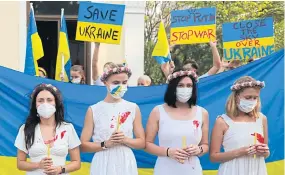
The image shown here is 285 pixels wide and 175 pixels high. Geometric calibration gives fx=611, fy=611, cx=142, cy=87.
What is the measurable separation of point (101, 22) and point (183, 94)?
9.32 ft

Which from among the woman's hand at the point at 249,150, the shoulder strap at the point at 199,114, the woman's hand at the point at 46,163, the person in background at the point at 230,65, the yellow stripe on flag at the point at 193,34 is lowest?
the woman's hand at the point at 46,163

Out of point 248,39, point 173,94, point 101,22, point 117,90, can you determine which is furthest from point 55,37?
point 173,94

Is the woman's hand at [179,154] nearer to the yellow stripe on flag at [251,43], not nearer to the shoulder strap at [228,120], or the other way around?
the shoulder strap at [228,120]

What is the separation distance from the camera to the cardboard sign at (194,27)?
28.8 ft

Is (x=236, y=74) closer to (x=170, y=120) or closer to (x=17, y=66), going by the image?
(x=170, y=120)

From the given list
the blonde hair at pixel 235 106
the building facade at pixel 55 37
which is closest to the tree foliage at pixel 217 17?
the building facade at pixel 55 37

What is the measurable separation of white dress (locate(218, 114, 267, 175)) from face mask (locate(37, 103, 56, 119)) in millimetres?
1627

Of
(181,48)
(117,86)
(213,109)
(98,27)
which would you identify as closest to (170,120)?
(117,86)

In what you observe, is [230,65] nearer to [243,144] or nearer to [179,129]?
[243,144]

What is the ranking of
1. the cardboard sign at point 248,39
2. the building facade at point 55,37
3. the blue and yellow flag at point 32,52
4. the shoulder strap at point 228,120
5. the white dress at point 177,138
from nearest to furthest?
the white dress at point 177,138
the shoulder strap at point 228,120
the blue and yellow flag at point 32,52
the cardboard sign at point 248,39
the building facade at point 55,37

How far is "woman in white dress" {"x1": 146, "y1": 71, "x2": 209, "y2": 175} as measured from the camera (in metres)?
5.47

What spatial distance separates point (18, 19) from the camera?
35.2 feet

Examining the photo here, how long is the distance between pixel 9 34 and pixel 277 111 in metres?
5.47

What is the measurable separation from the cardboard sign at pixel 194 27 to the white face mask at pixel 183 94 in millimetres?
3242
